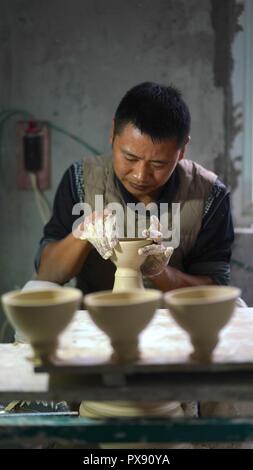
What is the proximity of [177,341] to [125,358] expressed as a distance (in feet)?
0.86

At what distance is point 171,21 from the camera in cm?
357

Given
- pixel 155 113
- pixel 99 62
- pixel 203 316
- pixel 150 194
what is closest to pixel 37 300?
pixel 203 316

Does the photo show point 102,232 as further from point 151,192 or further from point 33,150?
point 33,150

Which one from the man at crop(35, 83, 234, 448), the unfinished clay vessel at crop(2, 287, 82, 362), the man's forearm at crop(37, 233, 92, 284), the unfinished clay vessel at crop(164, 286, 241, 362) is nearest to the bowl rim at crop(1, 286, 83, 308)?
the unfinished clay vessel at crop(2, 287, 82, 362)

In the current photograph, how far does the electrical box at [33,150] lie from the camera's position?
12.0 feet

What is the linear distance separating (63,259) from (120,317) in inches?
58.3

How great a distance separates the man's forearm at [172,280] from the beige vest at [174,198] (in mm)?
236

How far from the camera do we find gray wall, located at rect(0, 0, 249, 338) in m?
3.57

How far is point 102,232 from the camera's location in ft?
7.46

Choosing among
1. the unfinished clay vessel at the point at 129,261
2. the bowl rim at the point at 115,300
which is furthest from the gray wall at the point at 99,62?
the bowl rim at the point at 115,300

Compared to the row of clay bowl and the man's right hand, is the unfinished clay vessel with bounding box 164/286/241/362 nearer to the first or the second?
the row of clay bowl

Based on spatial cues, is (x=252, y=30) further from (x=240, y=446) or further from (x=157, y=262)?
(x=240, y=446)
